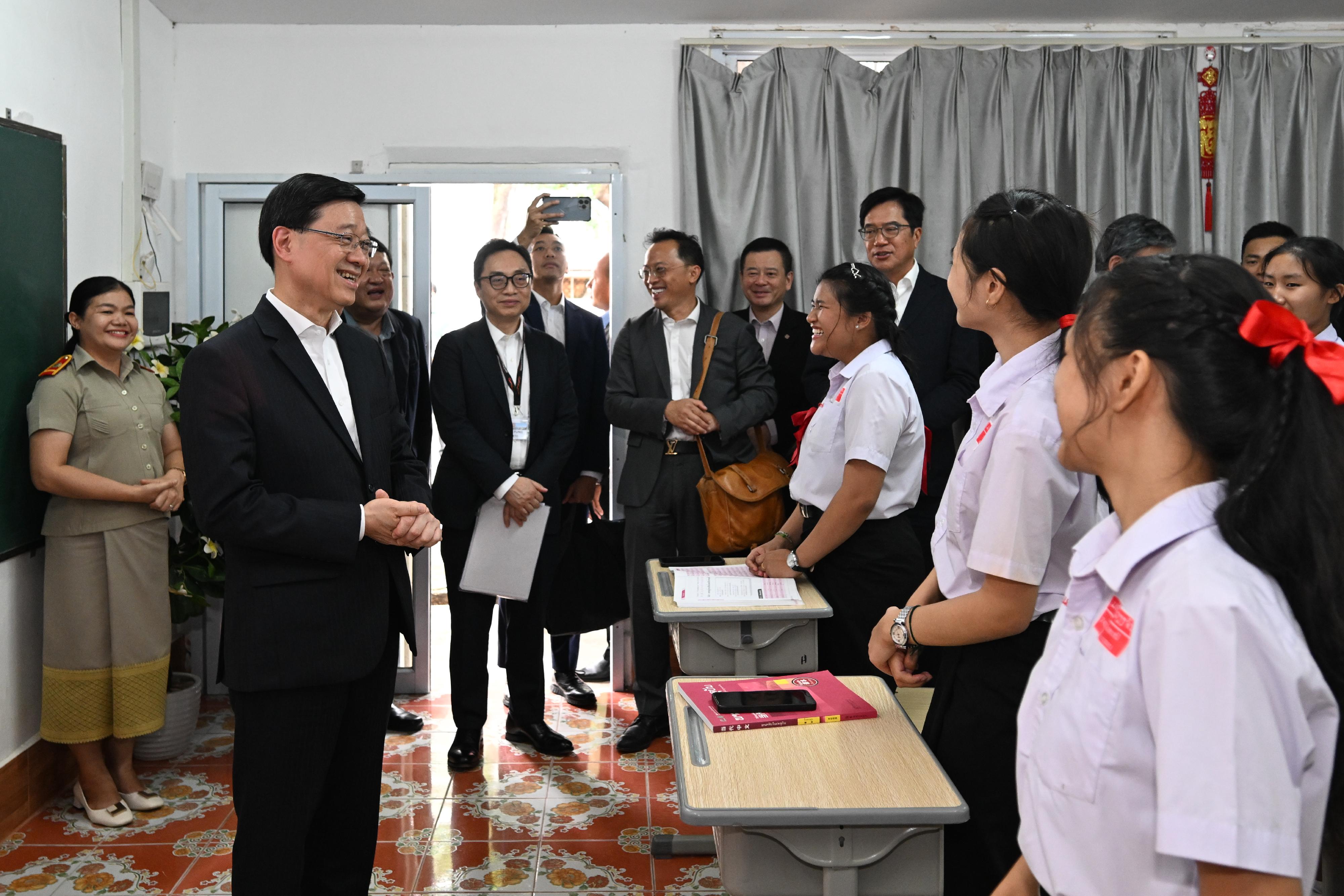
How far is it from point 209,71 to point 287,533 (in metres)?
3.27

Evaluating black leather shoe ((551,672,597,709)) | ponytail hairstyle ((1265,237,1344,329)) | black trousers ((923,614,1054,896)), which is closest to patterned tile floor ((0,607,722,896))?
black leather shoe ((551,672,597,709))

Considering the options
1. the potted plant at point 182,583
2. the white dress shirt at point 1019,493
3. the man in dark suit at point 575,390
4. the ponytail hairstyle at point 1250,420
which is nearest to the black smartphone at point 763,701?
the white dress shirt at point 1019,493

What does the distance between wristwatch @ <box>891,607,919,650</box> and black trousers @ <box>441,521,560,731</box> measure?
211 cm

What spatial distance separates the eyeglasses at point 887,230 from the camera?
3.55 m

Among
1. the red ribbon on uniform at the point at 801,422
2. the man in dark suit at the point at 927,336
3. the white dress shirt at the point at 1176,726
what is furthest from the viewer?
the man in dark suit at the point at 927,336

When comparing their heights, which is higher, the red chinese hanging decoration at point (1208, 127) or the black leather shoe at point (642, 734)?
the red chinese hanging decoration at point (1208, 127)

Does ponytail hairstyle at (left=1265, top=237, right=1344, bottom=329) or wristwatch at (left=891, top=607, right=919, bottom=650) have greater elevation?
ponytail hairstyle at (left=1265, top=237, right=1344, bottom=329)

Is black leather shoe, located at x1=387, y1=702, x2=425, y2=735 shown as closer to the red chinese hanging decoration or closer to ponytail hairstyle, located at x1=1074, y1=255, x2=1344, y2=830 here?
ponytail hairstyle, located at x1=1074, y1=255, x2=1344, y2=830

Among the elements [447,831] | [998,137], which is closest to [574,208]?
[998,137]

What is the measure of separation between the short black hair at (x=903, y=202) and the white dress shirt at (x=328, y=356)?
2208 mm

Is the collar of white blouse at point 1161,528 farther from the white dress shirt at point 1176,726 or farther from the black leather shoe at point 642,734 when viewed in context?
the black leather shoe at point 642,734

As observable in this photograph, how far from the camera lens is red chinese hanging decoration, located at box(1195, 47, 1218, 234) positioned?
14.1 ft

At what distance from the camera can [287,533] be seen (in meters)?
1.82

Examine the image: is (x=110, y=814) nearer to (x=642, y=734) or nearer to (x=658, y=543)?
(x=642, y=734)
